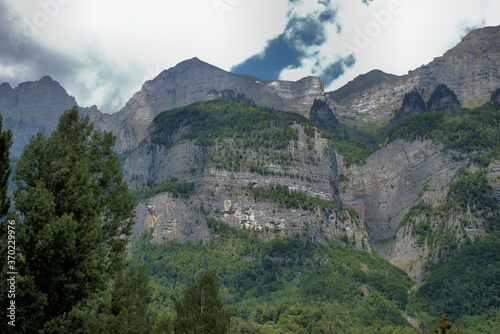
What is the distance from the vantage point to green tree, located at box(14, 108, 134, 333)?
18.5m

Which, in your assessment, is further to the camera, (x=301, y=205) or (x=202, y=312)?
(x=301, y=205)

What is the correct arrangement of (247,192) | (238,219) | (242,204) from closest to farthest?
(238,219) < (242,204) < (247,192)

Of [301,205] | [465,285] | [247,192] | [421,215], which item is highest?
[247,192]

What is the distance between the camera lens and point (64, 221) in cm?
1897

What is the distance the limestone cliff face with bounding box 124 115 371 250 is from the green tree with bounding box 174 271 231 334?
111 meters

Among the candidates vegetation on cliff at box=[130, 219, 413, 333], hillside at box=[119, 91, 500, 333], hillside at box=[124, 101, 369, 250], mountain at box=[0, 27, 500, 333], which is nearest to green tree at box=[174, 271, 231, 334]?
mountain at box=[0, 27, 500, 333]

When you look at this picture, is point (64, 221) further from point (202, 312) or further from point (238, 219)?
point (238, 219)

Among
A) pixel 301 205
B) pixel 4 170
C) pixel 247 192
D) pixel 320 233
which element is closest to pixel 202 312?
pixel 4 170

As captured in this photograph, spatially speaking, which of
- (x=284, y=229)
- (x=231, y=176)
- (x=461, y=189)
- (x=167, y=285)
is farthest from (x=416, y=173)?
(x=167, y=285)

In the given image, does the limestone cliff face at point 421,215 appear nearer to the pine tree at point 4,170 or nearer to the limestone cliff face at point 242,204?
the limestone cliff face at point 242,204

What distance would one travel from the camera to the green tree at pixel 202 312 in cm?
4400

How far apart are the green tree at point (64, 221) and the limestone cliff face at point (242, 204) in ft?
446

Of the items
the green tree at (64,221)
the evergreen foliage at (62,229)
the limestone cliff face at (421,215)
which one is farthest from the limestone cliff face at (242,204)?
the evergreen foliage at (62,229)

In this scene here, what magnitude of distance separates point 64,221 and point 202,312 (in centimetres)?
2998
